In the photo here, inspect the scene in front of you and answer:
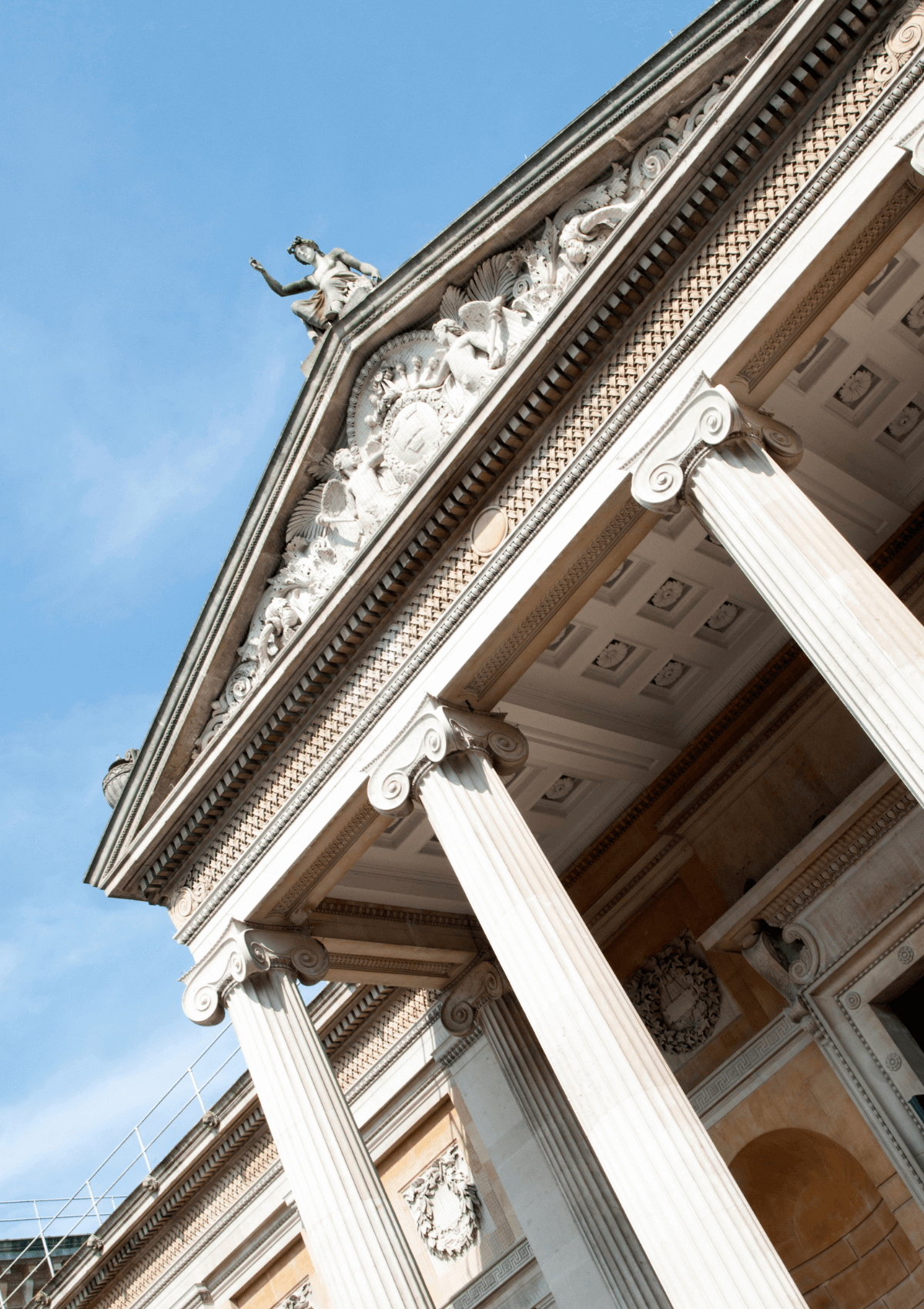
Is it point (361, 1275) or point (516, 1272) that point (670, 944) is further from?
point (361, 1275)

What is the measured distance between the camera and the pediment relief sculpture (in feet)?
32.4

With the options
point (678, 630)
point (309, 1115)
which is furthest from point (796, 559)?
point (309, 1115)

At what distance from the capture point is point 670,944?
13.3 meters

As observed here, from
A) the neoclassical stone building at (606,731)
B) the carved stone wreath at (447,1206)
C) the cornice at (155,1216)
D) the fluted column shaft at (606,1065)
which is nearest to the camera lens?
the fluted column shaft at (606,1065)

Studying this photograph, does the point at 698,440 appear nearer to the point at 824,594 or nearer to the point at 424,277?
the point at 824,594

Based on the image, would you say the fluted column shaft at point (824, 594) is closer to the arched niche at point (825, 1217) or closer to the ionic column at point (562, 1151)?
the ionic column at point (562, 1151)

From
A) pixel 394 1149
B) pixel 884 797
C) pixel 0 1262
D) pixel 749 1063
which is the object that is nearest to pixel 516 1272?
pixel 394 1149

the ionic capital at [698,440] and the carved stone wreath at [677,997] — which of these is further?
the carved stone wreath at [677,997]

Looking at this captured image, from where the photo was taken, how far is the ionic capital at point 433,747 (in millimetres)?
10109

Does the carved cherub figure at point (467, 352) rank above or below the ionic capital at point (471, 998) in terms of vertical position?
above

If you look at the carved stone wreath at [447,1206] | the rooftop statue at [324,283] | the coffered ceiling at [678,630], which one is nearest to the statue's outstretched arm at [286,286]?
the rooftop statue at [324,283]

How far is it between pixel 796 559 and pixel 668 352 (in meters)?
2.17

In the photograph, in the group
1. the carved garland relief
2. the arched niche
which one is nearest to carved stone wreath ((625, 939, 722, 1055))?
the arched niche

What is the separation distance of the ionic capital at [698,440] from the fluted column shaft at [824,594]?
8 centimetres
